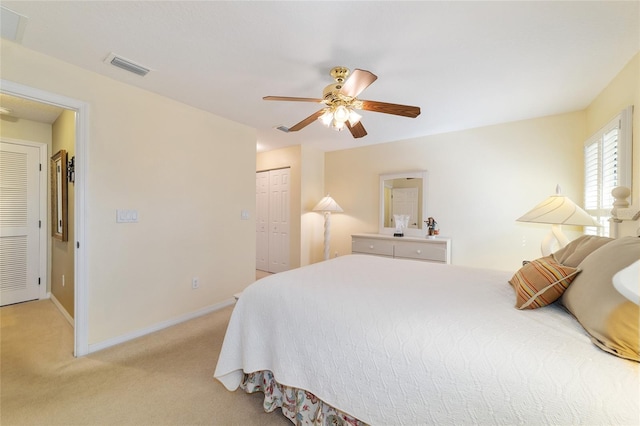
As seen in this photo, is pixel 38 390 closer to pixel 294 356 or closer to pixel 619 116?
pixel 294 356

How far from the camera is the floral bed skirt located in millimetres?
1294

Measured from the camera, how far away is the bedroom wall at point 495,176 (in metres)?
2.94

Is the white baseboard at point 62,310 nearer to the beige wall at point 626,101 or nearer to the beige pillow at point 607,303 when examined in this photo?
the beige pillow at point 607,303

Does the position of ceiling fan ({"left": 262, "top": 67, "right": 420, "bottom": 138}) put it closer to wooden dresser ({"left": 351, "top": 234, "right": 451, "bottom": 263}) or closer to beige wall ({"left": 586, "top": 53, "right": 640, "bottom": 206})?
beige wall ({"left": 586, "top": 53, "right": 640, "bottom": 206})

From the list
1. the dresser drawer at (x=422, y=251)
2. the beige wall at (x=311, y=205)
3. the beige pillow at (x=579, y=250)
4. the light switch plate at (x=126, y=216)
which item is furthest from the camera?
the beige wall at (x=311, y=205)

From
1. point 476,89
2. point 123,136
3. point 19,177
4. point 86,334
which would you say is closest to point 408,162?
point 476,89

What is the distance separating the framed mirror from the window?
17.1 ft

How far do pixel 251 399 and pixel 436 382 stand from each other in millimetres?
1286

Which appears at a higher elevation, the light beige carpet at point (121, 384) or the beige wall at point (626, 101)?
Answer: the beige wall at point (626, 101)

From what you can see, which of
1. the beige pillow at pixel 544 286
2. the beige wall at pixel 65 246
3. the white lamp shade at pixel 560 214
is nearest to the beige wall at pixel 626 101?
the white lamp shade at pixel 560 214

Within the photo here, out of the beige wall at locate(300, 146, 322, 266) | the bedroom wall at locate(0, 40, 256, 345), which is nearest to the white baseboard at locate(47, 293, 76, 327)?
the bedroom wall at locate(0, 40, 256, 345)

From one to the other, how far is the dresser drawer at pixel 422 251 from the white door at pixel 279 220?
203 centimetres

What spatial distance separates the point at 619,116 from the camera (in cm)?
199

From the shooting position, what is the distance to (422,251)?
3467mm
